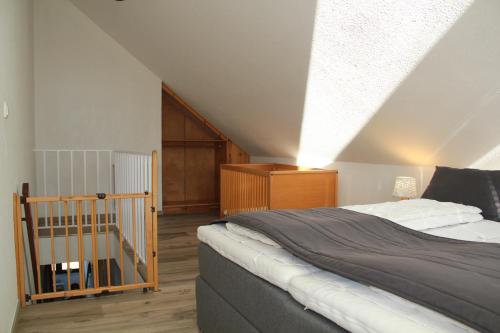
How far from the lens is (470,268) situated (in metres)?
1.43

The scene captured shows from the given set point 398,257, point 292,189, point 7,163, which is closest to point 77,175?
point 292,189

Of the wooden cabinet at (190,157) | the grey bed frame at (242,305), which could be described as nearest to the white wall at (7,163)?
the grey bed frame at (242,305)

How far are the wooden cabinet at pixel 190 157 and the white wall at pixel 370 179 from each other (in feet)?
7.93

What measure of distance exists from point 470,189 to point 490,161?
0.54 meters

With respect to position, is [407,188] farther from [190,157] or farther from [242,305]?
[190,157]

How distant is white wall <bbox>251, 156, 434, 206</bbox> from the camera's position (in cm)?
381

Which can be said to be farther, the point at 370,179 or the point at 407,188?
the point at 370,179

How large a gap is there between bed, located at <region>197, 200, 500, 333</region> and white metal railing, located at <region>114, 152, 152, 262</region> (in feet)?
3.85

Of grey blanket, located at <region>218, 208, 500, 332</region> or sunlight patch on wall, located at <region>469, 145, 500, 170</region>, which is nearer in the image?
grey blanket, located at <region>218, 208, 500, 332</region>

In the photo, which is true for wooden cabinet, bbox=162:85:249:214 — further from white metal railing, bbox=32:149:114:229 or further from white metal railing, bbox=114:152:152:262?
white metal railing, bbox=114:152:152:262

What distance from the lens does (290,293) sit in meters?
1.61

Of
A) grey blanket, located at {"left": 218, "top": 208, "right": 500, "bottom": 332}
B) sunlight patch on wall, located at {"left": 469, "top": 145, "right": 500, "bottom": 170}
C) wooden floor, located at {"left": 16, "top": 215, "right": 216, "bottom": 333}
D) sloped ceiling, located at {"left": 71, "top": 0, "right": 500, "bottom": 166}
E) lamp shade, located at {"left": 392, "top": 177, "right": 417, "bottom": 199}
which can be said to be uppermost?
sloped ceiling, located at {"left": 71, "top": 0, "right": 500, "bottom": 166}

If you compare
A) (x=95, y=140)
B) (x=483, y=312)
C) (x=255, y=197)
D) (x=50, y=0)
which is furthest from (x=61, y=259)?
(x=483, y=312)

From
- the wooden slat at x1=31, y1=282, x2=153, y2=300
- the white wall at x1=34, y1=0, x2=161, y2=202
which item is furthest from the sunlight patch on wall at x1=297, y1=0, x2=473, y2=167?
the white wall at x1=34, y1=0, x2=161, y2=202
